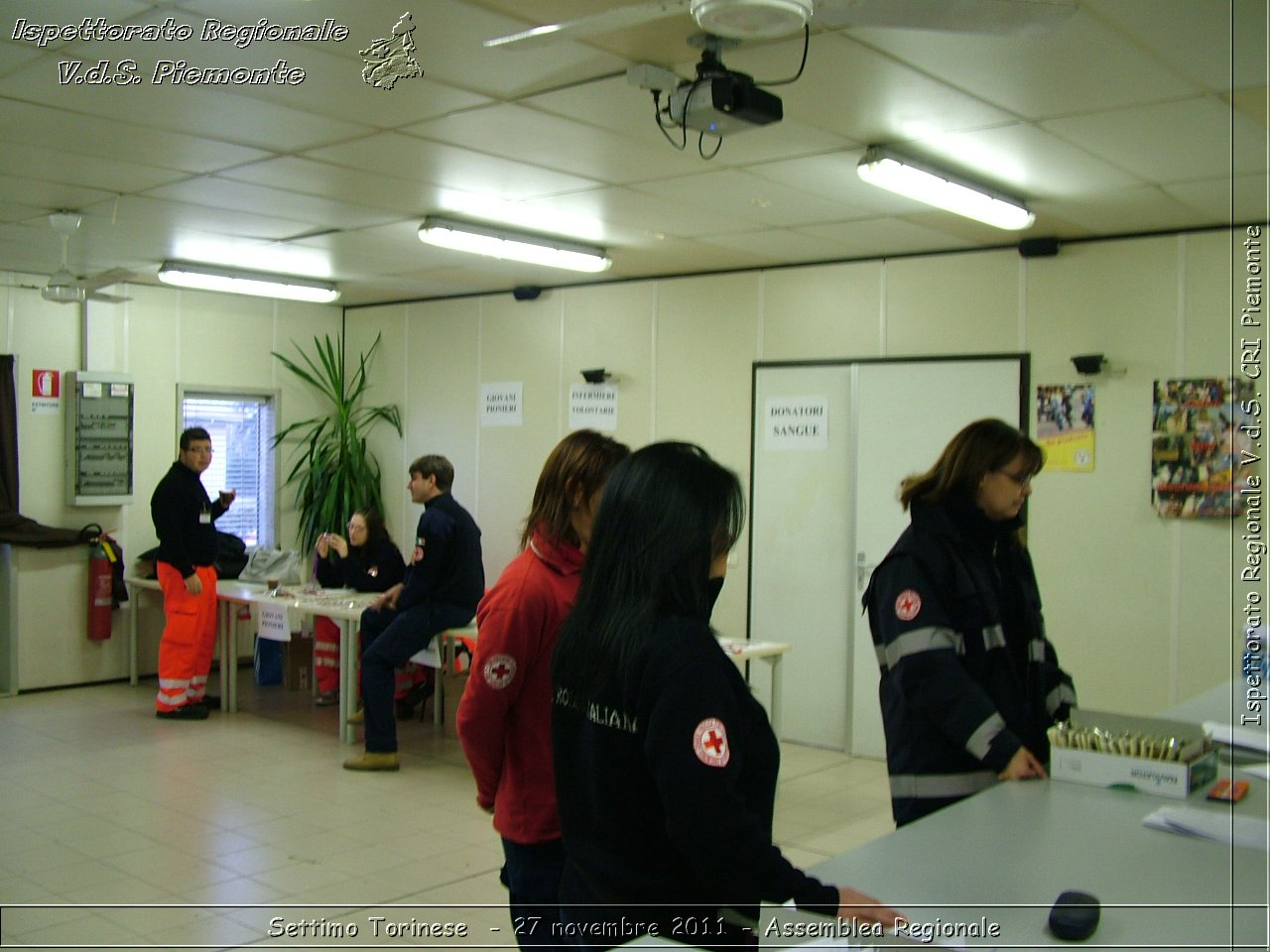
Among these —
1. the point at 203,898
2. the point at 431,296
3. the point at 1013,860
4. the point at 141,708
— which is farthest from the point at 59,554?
the point at 1013,860

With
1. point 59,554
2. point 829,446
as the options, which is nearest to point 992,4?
point 829,446

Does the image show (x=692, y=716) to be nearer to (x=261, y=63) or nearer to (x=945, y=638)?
(x=945, y=638)

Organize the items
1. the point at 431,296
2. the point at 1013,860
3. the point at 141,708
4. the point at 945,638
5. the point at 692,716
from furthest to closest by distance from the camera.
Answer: the point at 431,296 < the point at 141,708 < the point at 945,638 < the point at 1013,860 < the point at 692,716

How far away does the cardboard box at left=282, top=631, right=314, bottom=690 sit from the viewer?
8250mm

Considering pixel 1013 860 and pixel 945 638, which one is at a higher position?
pixel 945 638

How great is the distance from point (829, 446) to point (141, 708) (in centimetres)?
473

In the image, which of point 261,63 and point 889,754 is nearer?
point 889,754

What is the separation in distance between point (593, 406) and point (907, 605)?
212 inches

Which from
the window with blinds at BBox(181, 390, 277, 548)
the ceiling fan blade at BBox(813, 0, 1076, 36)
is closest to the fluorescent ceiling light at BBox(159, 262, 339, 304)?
the window with blinds at BBox(181, 390, 277, 548)

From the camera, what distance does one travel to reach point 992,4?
2.29m

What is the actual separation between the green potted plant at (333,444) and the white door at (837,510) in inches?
137

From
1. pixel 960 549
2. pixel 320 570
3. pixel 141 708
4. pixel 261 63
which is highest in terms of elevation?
pixel 261 63

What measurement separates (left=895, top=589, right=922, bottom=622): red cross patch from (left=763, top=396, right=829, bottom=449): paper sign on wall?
4.19 meters

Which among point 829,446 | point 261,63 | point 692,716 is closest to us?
point 692,716
